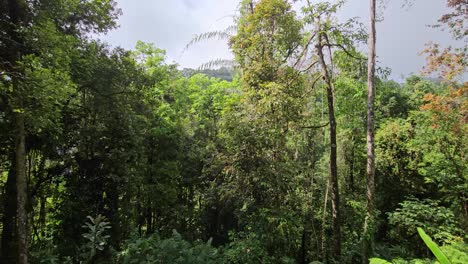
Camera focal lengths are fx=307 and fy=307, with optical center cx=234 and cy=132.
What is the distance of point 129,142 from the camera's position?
947cm

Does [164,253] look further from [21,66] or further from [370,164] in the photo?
[370,164]

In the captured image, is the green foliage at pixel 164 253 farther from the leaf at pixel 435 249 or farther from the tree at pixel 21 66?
the leaf at pixel 435 249

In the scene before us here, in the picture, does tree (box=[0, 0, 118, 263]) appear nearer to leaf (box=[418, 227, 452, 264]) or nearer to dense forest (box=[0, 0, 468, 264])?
dense forest (box=[0, 0, 468, 264])

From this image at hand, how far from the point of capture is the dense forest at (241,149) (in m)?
5.83

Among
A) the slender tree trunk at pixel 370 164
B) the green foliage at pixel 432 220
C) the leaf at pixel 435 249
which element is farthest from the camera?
the green foliage at pixel 432 220

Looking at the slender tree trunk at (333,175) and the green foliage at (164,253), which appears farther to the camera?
the slender tree trunk at (333,175)

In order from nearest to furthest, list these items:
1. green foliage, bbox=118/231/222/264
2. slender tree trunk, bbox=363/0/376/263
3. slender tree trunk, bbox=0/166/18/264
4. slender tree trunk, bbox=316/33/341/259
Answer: slender tree trunk, bbox=363/0/376/263, green foliage, bbox=118/231/222/264, slender tree trunk, bbox=316/33/341/259, slender tree trunk, bbox=0/166/18/264

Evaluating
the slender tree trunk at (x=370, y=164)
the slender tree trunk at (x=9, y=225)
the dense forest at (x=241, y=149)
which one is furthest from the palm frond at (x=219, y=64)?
the slender tree trunk at (x=9, y=225)

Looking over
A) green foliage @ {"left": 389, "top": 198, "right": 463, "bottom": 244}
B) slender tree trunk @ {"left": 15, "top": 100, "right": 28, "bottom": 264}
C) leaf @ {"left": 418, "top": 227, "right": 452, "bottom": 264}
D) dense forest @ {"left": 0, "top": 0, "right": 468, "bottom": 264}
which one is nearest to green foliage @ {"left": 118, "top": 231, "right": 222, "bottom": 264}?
dense forest @ {"left": 0, "top": 0, "right": 468, "bottom": 264}

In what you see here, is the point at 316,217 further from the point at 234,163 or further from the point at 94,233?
the point at 94,233

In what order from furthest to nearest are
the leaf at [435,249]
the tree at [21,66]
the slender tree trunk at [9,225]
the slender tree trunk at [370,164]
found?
the slender tree trunk at [9,225] < the slender tree trunk at [370,164] < the tree at [21,66] < the leaf at [435,249]

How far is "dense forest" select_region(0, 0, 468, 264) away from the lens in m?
5.83

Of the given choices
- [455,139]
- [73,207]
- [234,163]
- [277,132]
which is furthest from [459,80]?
[73,207]

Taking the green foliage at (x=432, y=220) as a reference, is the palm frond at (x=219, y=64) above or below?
above
